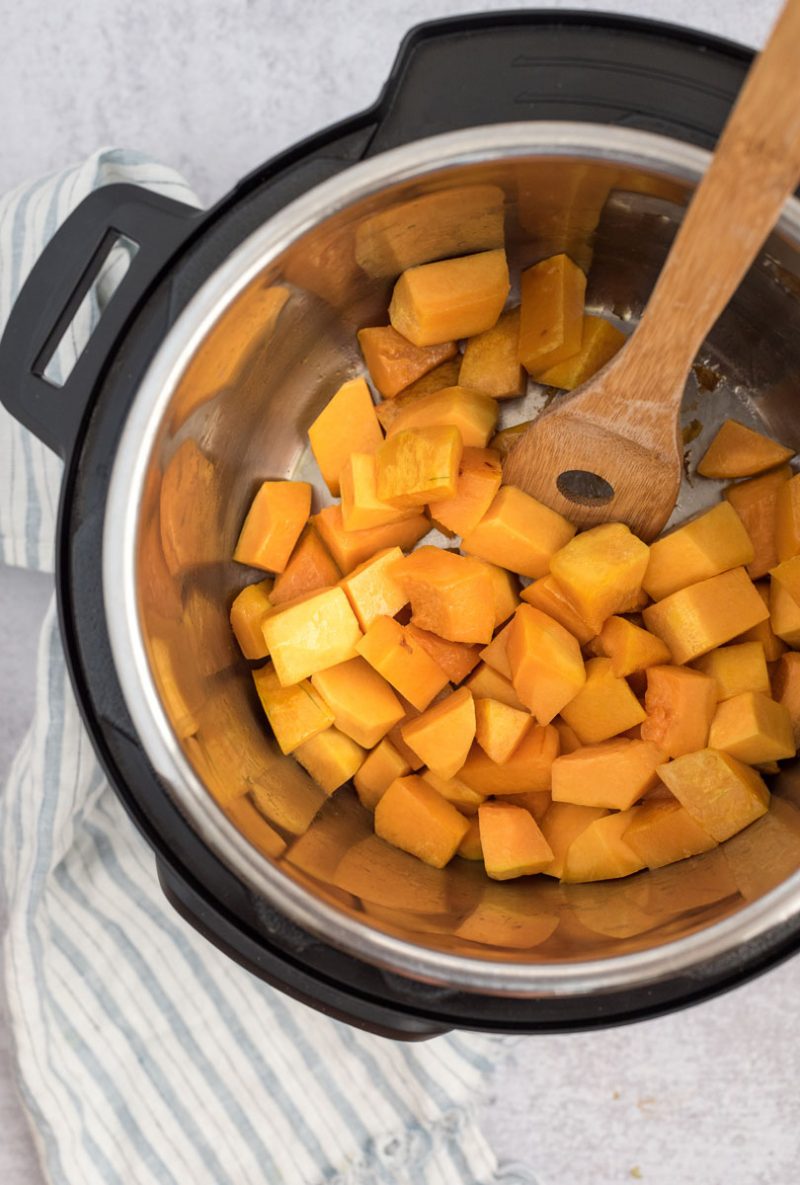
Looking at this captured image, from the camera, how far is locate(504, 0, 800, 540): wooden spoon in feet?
2.43

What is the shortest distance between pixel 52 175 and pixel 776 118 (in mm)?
909

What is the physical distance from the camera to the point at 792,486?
A: 3.71ft

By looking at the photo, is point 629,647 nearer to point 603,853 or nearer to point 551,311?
point 603,853

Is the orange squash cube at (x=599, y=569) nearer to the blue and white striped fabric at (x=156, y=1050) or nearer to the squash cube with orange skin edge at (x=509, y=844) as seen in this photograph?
the squash cube with orange skin edge at (x=509, y=844)

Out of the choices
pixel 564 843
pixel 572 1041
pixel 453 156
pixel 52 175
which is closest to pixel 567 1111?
pixel 572 1041

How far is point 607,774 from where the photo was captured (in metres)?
1.09

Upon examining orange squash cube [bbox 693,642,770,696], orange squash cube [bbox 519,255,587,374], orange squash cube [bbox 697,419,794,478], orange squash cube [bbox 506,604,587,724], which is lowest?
orange squash cube [bbox 506,604,587,724]

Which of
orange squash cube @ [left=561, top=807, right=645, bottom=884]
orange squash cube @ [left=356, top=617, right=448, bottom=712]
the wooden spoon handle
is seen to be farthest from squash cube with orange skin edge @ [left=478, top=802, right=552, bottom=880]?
the wooden spoon handle

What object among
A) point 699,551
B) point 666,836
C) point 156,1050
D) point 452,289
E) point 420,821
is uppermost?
point 452,289

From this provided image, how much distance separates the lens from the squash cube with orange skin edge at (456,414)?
115 cm

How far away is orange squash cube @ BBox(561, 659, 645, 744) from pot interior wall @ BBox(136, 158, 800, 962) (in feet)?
0.51

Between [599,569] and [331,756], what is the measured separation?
35 cm

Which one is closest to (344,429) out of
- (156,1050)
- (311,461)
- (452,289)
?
(311,461)

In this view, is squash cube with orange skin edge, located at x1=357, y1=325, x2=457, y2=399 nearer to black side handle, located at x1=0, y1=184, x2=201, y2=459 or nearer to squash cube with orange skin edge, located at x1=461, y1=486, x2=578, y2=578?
squash cube with orange skin edge, located at x1=461, y1=486, x2=578, y2=578
